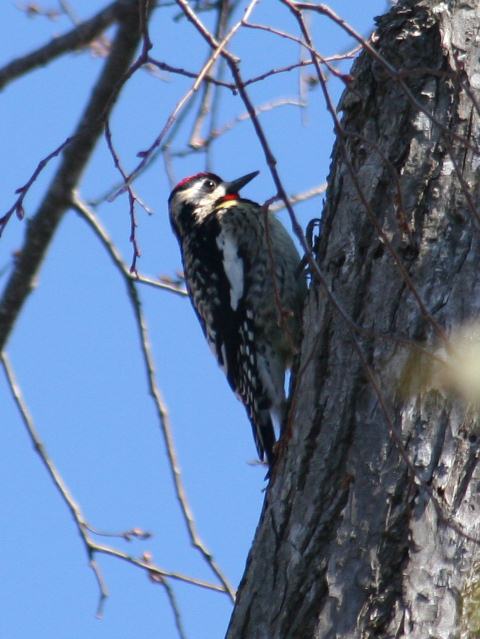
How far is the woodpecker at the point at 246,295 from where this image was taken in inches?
185

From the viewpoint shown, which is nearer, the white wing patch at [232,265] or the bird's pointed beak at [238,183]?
the white wing patch at [232,265]

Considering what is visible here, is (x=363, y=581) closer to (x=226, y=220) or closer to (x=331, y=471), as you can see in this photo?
(x=331, y=471)

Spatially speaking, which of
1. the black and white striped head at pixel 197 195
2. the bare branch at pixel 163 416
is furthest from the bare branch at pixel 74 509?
the black and white striped head at pixel 197 195

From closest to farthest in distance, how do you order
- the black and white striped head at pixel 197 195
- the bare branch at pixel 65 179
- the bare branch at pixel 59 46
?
the bare branch at pixel 65 179
the bare branch at pixel 59 46
the black and white striped head at pixel 197 195

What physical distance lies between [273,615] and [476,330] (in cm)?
97

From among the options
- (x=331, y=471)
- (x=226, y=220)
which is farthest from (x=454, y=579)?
(x=226, y=220)

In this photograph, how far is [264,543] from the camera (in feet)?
10.0

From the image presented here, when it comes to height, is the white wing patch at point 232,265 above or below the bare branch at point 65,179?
above

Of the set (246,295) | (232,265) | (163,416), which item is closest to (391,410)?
(163,416)

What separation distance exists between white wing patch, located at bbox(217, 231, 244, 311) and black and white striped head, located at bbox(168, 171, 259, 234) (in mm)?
437

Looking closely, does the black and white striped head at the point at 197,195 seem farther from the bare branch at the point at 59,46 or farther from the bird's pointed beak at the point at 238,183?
the bare branch at the point at 59,46

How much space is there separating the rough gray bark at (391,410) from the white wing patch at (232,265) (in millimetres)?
1465

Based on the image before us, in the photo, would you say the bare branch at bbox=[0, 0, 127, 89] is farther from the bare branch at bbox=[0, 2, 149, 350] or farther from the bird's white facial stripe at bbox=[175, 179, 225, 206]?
the bird's white facial stripe at bbox=[175, 179, 225, 206]

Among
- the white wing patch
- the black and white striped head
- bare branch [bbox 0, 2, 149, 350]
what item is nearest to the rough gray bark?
bare branch [bbox 0, 2, 149, 350]
